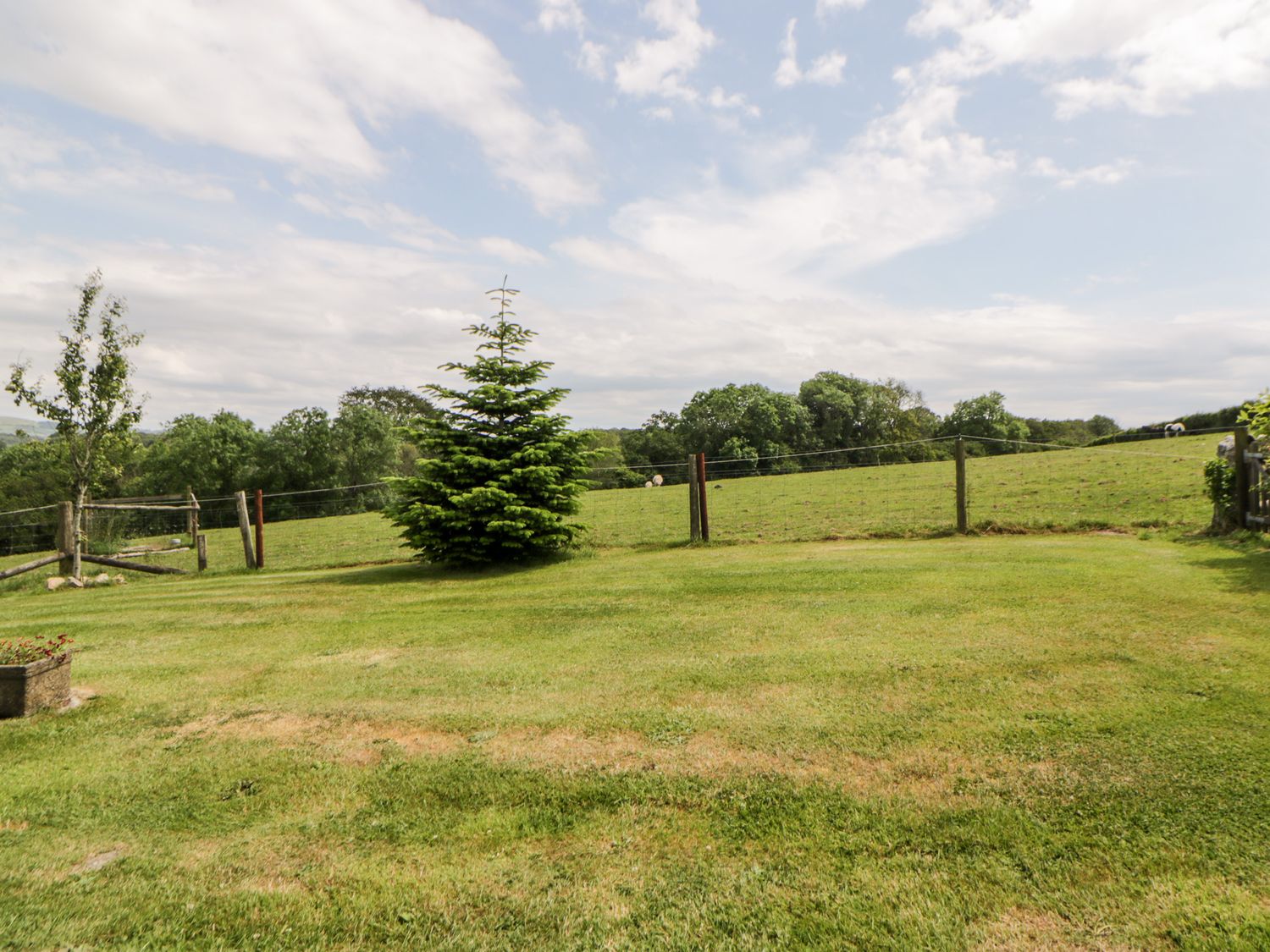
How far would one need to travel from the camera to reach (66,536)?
44.8 ft

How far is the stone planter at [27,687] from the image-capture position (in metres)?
4.79

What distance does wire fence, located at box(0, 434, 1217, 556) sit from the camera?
502 inches

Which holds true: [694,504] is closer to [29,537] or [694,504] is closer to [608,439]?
[29,537]

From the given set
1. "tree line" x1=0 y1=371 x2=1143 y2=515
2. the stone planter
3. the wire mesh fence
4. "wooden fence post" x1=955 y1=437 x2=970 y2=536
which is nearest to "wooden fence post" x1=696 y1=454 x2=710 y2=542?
"wooden fence post" x1=955 y1=437 x2=970 y2=536

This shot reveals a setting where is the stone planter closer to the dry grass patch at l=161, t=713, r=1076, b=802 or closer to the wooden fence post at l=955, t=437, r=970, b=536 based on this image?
the dry grass patch at l=161, t=713, r=1076, b=802

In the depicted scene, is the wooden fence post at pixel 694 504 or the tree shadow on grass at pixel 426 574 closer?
the tree shadow on grass at pixel 426 574

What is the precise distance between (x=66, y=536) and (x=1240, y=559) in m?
20.2

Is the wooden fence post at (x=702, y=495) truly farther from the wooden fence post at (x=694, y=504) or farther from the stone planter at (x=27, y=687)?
the stone planter at (x=27, y=687)

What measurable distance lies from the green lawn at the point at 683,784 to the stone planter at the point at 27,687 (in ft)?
0.52

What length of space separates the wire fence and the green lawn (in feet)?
20.6

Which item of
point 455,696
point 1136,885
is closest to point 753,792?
point 1136,885

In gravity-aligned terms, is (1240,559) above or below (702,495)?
below

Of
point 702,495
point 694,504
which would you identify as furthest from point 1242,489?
point 694,504

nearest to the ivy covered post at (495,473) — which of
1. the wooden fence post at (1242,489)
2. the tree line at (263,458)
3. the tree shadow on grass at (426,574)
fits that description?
the tree shadow on grass at (426,574)
